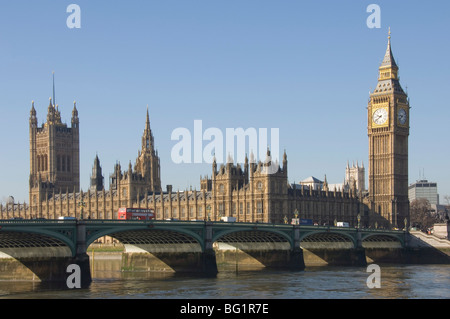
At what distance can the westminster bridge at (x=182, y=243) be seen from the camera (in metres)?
85.2

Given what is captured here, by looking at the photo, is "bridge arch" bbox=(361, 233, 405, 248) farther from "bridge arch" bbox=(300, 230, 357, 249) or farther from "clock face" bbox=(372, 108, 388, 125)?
"clock face" bbox=(372, 108, 388, 125)

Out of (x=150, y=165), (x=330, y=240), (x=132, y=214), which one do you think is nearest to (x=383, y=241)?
(x=330, y=240)

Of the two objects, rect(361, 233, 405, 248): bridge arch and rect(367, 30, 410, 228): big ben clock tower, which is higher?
rect(367, 30, 410, 228): big ben clock tower

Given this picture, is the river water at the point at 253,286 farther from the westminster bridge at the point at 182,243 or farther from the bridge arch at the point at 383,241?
the bridge arch at the point at 383,241

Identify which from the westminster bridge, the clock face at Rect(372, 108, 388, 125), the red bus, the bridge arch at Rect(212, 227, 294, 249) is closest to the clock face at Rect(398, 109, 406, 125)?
the clock face at Rect(372, 108, 388, 125)

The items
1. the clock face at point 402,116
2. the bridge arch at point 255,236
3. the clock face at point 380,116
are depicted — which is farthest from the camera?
the clock face at point 402,116

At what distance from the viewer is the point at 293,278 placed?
9438 cm

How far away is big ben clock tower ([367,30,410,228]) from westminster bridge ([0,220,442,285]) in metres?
36.7

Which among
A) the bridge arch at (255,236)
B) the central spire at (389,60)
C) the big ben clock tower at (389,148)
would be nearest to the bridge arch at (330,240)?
the bridge arch at (255,236)

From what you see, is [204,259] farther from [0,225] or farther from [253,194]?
[253,194]

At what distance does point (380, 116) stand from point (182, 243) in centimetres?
8559

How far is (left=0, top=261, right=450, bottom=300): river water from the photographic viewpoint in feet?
246

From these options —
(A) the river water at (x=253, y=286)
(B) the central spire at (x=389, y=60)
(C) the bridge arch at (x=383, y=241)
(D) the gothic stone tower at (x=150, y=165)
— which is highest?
(B) the central spire at (x=389, y=60)

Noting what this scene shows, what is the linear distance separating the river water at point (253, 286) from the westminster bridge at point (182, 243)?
2883mm
